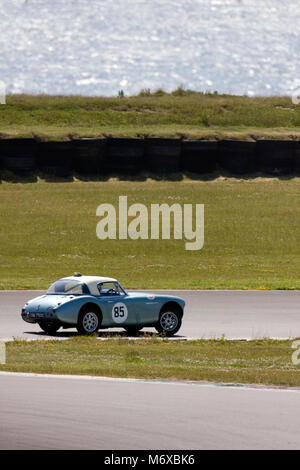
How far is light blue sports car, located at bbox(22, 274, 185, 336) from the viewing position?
1831 cm

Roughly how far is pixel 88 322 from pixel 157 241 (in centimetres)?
2043

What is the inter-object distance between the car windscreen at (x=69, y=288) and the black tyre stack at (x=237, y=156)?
27927 millimetres

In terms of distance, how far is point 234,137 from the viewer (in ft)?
159

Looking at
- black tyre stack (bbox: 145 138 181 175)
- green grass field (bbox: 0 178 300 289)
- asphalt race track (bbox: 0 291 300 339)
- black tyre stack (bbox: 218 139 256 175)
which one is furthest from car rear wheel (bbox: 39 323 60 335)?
black tyre stack (bbox: 218 139 256 175)

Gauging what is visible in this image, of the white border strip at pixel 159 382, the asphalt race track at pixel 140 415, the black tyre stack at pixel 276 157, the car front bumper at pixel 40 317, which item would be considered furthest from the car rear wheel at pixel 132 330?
the black tyre stack at pixel 276 157

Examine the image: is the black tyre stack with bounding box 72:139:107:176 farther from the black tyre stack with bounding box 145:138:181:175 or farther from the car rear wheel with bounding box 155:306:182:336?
the car rear wheel with bounding box 155:306:182:336

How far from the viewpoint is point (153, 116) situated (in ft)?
182

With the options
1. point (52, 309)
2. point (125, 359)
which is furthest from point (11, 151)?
point (125, 359)

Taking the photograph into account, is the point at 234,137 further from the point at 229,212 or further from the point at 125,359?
the point at 125,359

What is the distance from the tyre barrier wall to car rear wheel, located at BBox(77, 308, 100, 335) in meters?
25.8

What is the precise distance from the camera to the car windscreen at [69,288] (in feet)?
62.0

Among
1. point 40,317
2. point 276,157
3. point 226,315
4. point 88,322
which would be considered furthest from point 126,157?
point 40,317

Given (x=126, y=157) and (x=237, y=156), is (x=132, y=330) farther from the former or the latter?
(x=237, y=156)

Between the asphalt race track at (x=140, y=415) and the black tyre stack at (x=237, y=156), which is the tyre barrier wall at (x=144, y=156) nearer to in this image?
the black tyre stack at (x=237, y=156)
